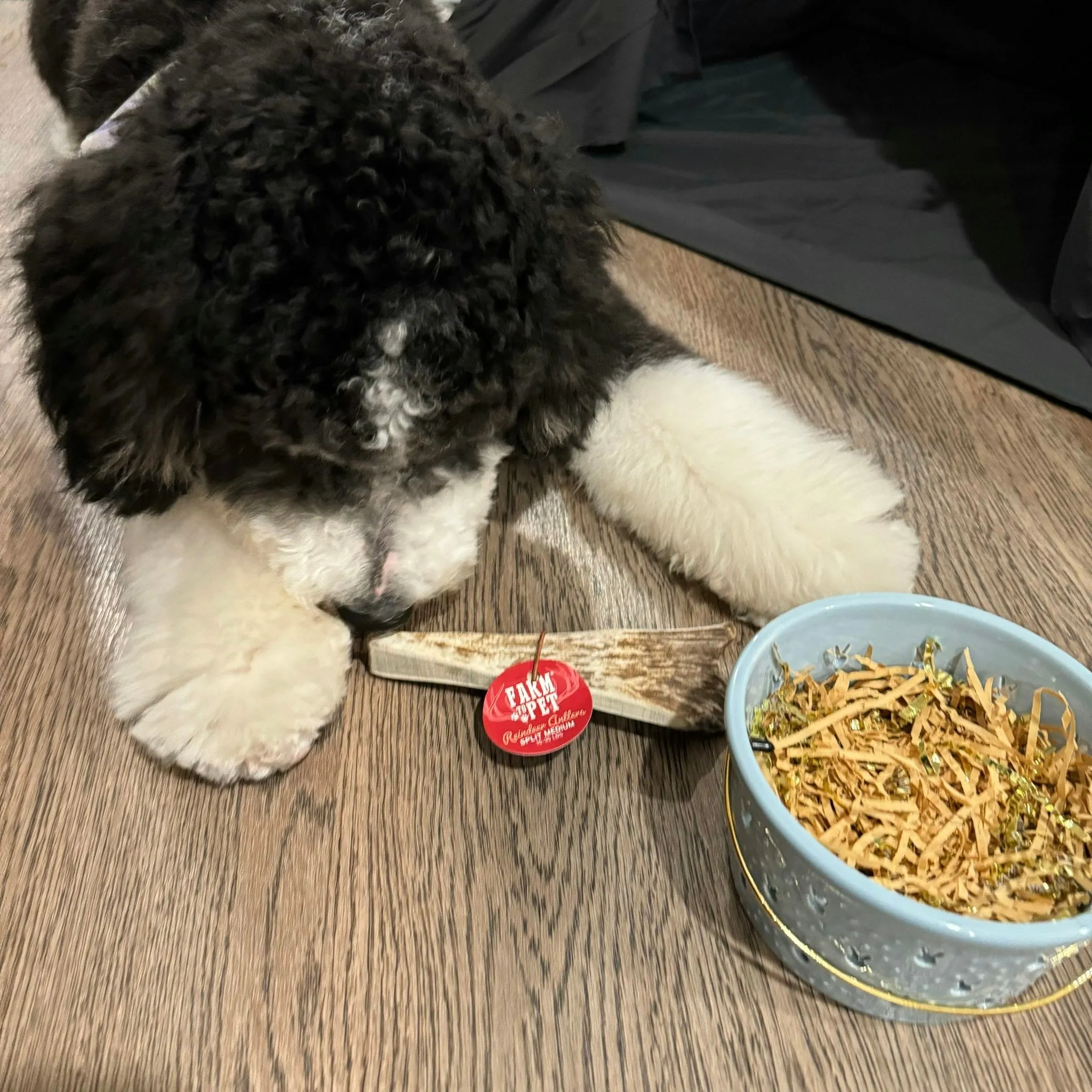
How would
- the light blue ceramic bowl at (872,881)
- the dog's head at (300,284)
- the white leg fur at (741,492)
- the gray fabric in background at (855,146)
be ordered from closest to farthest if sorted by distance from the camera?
the light blue ceramic bowl at (872,881)
the dog's head at (300,284)
the white leg fur at (741,492)
the gray fabric in background at (855,146)

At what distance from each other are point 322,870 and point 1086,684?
73 centimetres

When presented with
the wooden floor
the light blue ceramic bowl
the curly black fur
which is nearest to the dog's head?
the curly black fur

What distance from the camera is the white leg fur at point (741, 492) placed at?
975 millimetres

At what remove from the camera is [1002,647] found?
76 centimetres

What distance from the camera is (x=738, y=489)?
102cm

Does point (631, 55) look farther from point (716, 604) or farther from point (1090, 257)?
point (716, 604)

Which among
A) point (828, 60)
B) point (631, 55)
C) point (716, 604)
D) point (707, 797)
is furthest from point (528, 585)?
point (828, 60)

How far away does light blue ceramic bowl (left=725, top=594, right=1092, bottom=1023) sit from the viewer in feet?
1.88

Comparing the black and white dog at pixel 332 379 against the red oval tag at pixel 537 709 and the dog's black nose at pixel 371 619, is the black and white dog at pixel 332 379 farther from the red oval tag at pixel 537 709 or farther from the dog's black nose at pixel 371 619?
the red oval tag at pixel 537 709

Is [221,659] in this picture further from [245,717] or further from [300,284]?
[300,284]

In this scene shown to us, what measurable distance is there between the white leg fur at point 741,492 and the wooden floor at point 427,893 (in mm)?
73

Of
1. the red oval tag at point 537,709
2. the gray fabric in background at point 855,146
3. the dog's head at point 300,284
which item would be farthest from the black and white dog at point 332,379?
the gray fabric in background at point 855,146

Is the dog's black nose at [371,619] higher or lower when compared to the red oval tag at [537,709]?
higher

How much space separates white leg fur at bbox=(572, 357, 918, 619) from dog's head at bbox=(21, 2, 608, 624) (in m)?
0.28
